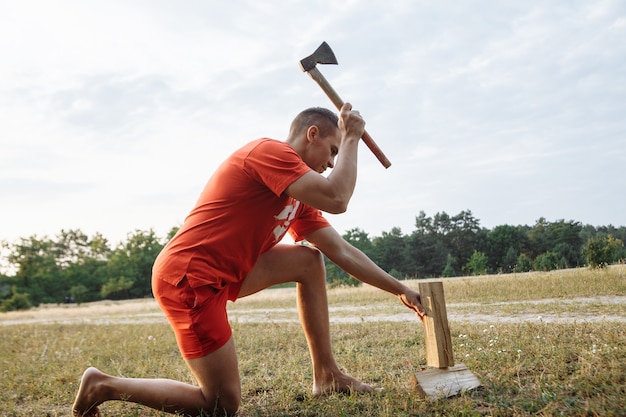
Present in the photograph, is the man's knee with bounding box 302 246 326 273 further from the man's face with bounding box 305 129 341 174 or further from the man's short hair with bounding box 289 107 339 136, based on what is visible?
the man's short hair with bounding box 289 107 339 136

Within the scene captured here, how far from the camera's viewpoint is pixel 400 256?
145 ft

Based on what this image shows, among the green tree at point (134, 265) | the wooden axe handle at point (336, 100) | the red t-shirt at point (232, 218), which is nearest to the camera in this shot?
the red t-shirt at point (232, 218)

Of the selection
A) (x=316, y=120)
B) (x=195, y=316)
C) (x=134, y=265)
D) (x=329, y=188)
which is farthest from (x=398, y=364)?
(x=134, y=265)

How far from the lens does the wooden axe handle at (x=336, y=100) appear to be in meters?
3.48

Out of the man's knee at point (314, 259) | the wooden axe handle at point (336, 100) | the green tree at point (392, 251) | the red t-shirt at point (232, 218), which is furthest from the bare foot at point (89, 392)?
the green tree at point (392, 251)

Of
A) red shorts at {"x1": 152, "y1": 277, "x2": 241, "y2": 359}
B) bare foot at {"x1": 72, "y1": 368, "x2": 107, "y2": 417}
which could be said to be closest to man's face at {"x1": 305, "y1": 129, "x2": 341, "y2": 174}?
red shorts at {"x1": 152, "y1": 277, "x2": 241, "y2": 359}

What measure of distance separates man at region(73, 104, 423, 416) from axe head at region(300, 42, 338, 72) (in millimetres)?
400

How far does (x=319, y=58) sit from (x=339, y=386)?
224cm

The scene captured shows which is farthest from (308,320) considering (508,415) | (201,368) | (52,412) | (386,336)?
(386,336)

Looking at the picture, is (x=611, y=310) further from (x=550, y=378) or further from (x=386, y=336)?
(x=550, y=378)

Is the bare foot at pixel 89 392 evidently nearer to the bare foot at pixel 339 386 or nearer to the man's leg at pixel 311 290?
the man's leg at pixel 311 290

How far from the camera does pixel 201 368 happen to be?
10.3 ft

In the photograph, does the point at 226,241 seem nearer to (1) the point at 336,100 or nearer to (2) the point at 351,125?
(2) the point at 351,125

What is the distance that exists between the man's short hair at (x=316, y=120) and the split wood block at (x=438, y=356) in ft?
3.87
